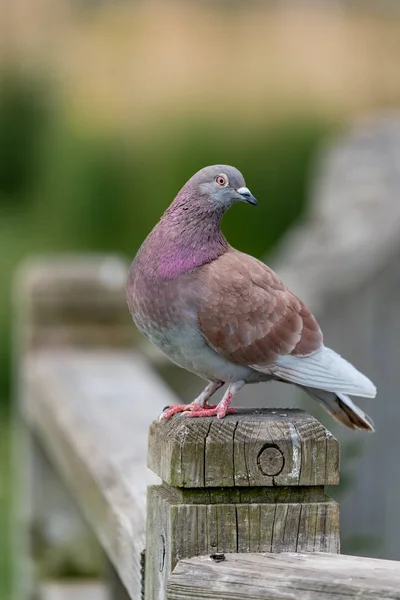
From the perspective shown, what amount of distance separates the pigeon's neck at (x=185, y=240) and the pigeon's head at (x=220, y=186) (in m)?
0.02

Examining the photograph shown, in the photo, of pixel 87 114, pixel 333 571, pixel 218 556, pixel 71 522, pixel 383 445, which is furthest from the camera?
pixel 87 114

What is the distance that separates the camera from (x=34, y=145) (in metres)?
14.0

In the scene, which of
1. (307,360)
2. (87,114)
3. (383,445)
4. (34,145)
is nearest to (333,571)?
(307,360)

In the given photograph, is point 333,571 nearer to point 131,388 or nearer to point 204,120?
point 131,388

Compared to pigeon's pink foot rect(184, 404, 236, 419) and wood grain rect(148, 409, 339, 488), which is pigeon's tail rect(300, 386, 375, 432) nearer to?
pigeon's pink foot rect(184, 404, 236, 419)

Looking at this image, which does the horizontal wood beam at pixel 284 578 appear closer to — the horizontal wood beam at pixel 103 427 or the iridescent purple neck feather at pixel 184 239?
the horizontal wood beam at pixel 103 427

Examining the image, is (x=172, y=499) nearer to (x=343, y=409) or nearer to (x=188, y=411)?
(x=188, y=411)

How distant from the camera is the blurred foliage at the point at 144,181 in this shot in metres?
11.1

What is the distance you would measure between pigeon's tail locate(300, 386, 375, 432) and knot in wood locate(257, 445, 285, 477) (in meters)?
0.58

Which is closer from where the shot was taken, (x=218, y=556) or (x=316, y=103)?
(x=218, y=556)

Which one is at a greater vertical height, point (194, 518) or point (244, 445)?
point (244, 445)

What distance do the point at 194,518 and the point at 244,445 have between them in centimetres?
15

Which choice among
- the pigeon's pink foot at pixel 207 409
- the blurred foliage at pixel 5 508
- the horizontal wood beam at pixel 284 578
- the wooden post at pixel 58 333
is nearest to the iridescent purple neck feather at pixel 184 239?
the pigeon's pink foot at pixel 207 409

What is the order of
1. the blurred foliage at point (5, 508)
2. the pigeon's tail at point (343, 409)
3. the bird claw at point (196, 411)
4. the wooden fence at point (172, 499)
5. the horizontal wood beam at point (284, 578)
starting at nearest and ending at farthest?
the horizontal wood beam at point (284, 578)
the wooden fence at point (172, 499)
the bird claw at point (196, 411)
the pigeon's tail at point (343, 409)
the blurred foliage at point (5, 508)
